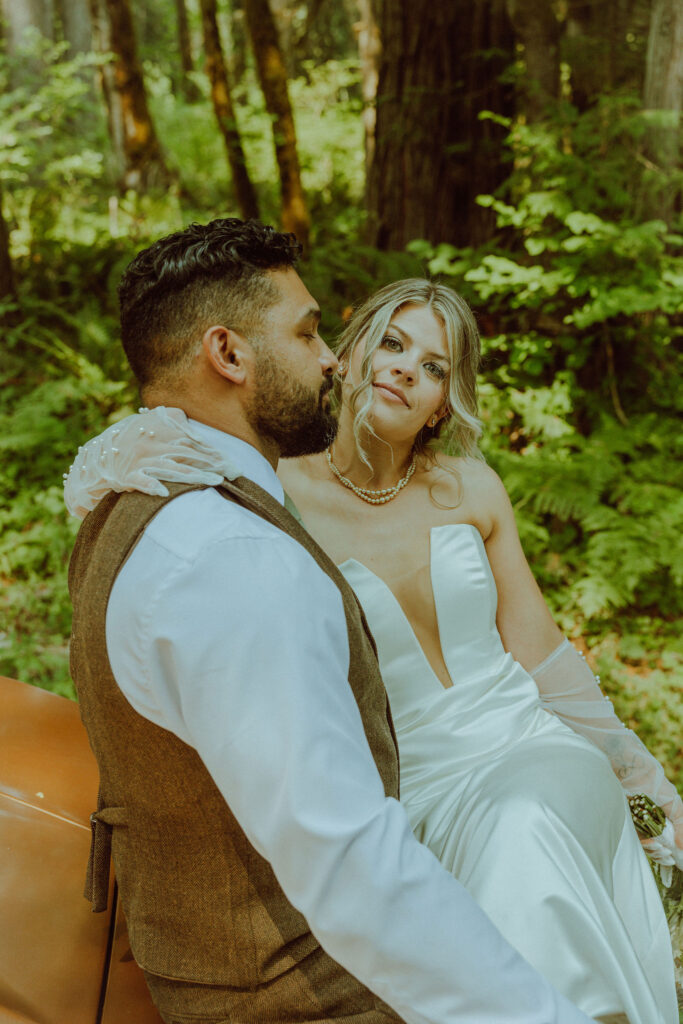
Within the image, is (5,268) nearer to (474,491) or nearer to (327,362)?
(474,491)

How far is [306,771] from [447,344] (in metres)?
1.81

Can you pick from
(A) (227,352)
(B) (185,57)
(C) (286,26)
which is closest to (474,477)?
(A) (227,352)

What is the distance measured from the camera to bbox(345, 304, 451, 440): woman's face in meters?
2.60

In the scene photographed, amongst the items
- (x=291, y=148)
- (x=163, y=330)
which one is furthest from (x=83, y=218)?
(x=163, y=330)

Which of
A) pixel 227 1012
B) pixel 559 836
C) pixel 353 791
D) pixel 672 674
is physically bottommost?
pixel 672 674

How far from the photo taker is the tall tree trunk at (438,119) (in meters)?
7.13

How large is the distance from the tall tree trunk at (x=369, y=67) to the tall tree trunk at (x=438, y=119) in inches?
6.4

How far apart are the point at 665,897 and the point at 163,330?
1987 mm

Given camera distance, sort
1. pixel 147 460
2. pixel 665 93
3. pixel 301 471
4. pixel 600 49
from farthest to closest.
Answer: pixel 600 49
pixel 665 93
pixel 301 471
pixel 147 460

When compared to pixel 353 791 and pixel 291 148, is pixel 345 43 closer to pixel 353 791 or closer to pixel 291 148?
pixel 291 148

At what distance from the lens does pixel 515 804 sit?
77.0 inches

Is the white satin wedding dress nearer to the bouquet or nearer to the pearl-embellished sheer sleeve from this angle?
the bouquet

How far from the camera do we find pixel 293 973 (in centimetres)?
141

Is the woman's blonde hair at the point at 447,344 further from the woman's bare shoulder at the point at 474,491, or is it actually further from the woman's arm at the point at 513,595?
Answer: the woman's arm at the point at 513,595
